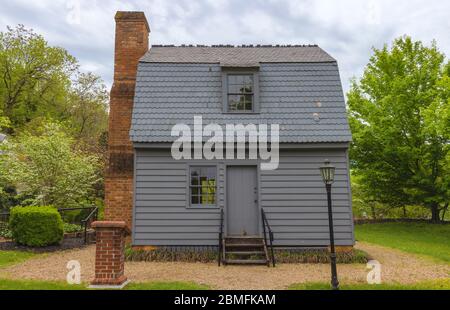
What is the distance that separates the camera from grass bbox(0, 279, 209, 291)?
20.2 ft

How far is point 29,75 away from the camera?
98.6ft

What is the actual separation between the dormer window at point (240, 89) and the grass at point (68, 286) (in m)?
5.58

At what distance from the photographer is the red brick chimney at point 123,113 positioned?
34.9 ft

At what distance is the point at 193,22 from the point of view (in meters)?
16.0

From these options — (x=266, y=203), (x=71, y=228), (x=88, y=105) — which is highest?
(x=88, y=105)

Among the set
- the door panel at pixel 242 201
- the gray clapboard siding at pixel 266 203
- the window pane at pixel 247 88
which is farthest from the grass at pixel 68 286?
the window pane at pixel 247 88

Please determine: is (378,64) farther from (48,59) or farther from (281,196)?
(48,59)

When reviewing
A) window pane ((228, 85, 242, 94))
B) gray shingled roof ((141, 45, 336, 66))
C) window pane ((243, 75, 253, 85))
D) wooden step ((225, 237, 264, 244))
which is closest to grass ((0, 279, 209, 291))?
wooden step ((225, 237, 264, 244))

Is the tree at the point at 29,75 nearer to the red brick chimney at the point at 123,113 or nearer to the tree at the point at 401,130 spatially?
the red brick chimney at the point at 123,113

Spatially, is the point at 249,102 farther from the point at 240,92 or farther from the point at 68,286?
the point at 68,286

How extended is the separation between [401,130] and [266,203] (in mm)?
10862

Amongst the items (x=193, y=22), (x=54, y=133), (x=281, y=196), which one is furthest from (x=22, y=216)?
(x=193, y=22)

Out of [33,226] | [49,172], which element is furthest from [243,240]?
[49,172]

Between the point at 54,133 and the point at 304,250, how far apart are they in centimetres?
1208
